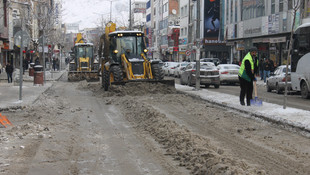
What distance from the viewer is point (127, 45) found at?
23609 millimetres

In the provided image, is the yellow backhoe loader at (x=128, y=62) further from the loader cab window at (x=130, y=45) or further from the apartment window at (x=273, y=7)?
the apartment window at (x=273, y=7)

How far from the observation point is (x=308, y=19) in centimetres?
3525

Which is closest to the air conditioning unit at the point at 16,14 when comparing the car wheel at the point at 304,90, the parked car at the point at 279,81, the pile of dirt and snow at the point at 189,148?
the parked car at the point at 279,81

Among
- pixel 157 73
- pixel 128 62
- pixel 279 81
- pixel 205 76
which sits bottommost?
pixel 279 81

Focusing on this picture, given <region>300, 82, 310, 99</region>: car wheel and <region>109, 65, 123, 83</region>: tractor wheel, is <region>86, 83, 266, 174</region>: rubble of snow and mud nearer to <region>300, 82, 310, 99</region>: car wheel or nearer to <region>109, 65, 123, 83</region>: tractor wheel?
<region>109, 65, 123, 83</region>: tractor wheel

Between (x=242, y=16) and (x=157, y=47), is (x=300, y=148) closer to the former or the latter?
(x=242, y=16)

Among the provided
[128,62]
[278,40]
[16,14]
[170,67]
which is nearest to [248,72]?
[128,62]

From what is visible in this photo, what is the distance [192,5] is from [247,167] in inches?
2862

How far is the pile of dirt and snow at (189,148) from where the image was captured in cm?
657

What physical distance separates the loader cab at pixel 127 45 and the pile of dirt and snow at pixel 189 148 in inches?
402

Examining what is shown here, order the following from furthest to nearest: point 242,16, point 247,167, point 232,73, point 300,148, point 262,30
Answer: point 242,16 → point 262,30 → point 232,73 → point 300,148 → point 247,167

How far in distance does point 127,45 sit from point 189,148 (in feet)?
51.9

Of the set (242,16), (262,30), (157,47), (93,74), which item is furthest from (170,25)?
(93,74)

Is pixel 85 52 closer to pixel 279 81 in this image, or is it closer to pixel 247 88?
pixel 279 81
